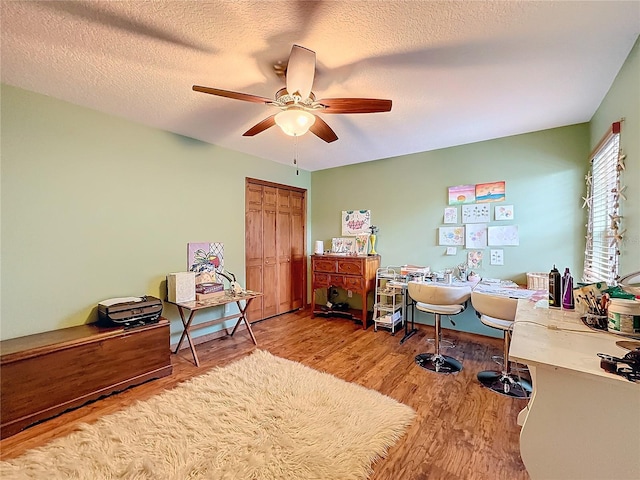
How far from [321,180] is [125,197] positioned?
301cm

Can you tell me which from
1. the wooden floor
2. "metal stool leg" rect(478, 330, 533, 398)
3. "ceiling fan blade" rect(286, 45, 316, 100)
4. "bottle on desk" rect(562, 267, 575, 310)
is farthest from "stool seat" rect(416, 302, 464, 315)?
"ceiling fan blade" rect(286, 45, 316, 100)

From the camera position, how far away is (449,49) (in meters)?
1.67

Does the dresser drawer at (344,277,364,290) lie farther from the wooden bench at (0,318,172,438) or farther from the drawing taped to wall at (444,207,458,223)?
the wooden bench at (0,318,172,438)

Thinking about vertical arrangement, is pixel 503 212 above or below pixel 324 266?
above

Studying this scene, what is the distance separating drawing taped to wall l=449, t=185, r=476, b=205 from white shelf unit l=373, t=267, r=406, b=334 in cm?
Answer: 123

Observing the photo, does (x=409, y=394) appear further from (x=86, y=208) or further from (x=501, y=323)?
(x=86, y=208)

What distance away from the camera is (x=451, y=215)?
359 cm

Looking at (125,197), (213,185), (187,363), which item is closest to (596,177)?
(213,185)

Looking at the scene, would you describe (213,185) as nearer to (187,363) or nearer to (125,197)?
(125,197)

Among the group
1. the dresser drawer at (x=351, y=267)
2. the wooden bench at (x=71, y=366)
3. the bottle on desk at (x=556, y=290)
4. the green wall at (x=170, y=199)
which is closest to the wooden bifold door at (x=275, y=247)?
the green wall at (x=170, y=199)

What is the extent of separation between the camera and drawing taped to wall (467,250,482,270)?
3.39m


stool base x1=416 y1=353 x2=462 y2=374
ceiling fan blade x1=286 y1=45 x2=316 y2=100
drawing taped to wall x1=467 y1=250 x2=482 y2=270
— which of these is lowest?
stool base x1=416 y1=353 x2=462 y2=374

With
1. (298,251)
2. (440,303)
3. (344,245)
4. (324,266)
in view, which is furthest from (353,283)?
(440,303)

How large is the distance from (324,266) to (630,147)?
10.8 ft
